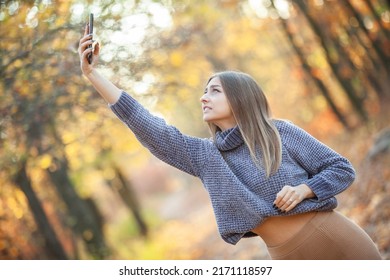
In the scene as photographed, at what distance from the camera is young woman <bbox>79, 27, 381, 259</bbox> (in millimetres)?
2451

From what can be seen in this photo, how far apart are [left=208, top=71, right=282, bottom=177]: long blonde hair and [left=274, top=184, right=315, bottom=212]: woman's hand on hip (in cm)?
12

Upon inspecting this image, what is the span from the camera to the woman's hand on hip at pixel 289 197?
239 cm

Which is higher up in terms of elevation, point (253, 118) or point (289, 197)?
point (253, 118)

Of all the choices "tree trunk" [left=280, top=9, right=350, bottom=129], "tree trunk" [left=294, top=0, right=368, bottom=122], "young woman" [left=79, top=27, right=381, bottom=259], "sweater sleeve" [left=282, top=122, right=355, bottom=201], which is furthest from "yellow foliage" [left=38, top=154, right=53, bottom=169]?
"tree trunk" [left=280, top=9, right=350, bottom=129]

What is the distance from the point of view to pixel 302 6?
36.3 ft

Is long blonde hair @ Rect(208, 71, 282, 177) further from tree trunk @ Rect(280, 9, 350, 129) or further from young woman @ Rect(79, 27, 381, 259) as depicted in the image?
tree trunk @ Rect(280, 9, 350, 129)

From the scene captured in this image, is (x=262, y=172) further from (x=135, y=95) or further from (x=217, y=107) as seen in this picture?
(x=135, y=95)

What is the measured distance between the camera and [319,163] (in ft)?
8.34

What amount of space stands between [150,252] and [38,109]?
5.66m

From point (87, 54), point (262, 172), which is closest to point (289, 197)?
point (262, 172)

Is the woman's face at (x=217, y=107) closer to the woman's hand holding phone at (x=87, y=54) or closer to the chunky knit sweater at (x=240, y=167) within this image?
the chunky knit sweater at (x=240, y=167)

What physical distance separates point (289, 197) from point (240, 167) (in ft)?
0.98
